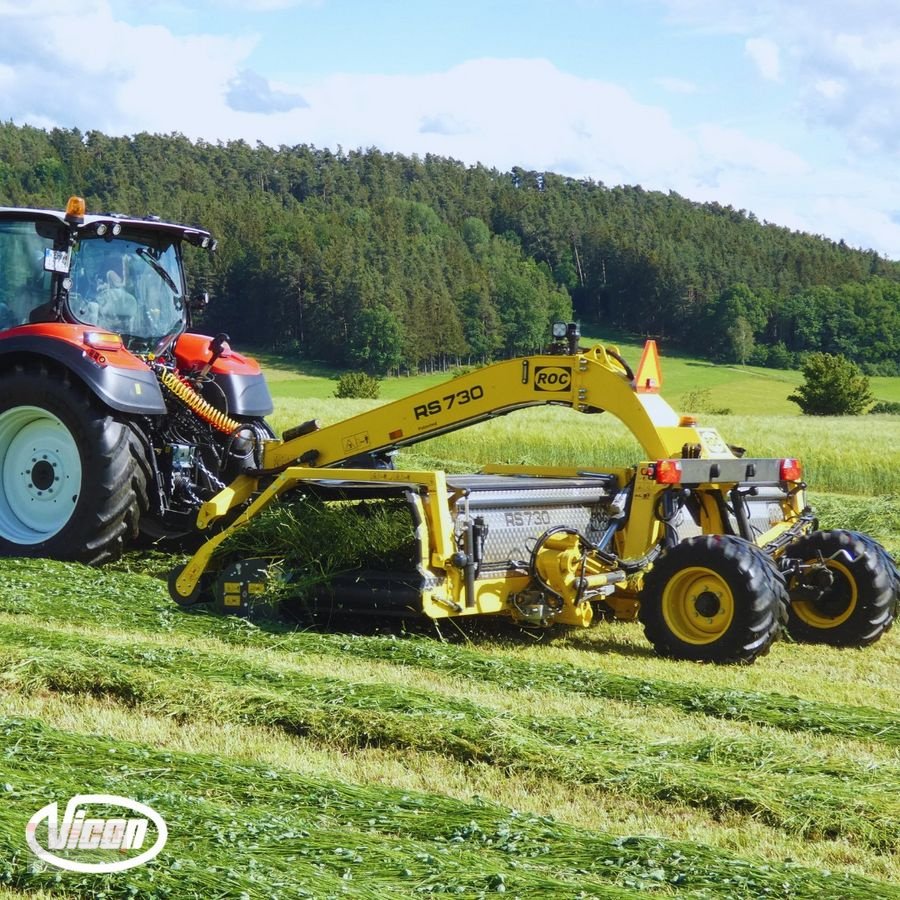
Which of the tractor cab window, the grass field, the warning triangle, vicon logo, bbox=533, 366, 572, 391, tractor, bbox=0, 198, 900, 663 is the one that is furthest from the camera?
the tractor cab window

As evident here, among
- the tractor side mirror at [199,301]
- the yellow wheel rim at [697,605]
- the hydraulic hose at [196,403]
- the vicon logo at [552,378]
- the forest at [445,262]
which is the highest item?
the forest at [445,262]

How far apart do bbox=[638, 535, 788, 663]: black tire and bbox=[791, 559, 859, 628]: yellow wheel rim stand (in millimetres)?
824

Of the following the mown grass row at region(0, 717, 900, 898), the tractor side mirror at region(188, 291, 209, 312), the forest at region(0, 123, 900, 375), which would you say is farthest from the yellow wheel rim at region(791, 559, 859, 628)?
the forest at region(0, 123, 900, 375)

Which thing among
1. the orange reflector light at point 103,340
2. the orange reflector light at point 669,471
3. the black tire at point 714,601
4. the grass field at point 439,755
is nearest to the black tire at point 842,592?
the grass field at point 439,755

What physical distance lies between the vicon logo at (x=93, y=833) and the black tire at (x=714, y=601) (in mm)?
3863

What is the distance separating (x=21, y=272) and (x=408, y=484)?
12.6 feet

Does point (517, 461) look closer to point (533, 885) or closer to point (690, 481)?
point (690, 481)

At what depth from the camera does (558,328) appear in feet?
25.2

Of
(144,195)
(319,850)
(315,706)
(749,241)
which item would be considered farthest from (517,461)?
(749,241)

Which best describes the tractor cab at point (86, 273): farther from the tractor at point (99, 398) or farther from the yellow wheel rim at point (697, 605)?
the yellow wheel rim at point (697, 605)

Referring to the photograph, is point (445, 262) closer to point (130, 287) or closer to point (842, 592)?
point (130, 287)

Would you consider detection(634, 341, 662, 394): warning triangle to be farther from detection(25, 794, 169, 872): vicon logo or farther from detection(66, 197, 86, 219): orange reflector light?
detection(25, 794, 169, 872): vicon logo

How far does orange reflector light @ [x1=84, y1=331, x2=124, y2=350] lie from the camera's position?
28.7ft

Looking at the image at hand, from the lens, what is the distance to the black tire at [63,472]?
28.2ft
